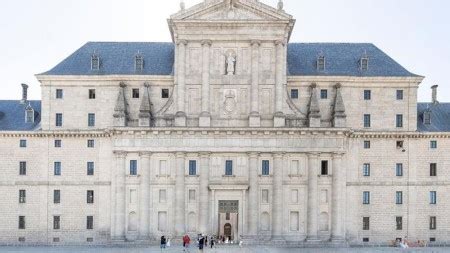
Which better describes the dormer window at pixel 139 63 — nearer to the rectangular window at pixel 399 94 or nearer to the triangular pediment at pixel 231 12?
the triangular pediment at pixel 231 12

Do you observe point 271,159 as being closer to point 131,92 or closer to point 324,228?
point 324,228

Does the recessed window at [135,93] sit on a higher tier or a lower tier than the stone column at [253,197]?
higher

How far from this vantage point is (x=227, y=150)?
57.8 meters

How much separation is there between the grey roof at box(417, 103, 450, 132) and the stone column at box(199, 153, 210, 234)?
22589mm

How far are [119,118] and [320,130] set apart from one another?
65.7 feet

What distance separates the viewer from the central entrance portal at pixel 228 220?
58375 mm

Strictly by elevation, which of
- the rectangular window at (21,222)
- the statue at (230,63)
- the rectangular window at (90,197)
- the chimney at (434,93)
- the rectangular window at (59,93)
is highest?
the statue at (230,63)

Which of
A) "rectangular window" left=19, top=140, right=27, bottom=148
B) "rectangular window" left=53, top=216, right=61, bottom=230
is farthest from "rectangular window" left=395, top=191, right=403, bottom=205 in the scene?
"rectangular window" left=19, top=140, right=27, bottom=148

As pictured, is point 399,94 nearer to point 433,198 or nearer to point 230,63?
point 433,198

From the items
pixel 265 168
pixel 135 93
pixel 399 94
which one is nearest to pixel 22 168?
pixel 135 93

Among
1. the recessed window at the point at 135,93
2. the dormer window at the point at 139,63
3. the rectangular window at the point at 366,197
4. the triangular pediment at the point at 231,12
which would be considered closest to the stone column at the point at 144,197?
the recessed window at the point at 135,93

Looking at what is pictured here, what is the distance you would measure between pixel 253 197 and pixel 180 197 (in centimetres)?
728

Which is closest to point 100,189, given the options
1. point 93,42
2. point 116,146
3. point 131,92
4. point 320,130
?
point 116,146

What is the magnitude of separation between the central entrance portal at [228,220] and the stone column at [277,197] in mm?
3776
